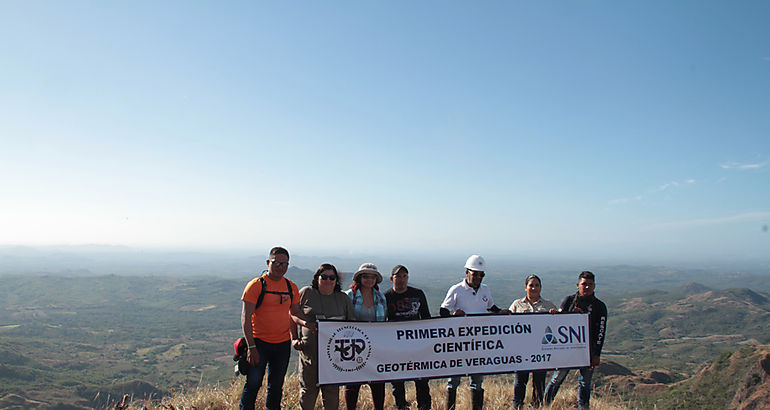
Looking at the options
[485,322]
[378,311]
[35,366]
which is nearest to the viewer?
[378,311]

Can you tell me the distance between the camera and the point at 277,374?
529cm

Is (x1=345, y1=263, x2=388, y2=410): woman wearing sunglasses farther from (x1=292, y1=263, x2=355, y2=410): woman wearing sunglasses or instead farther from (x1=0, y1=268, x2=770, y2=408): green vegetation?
(x1=0, y1=268, x2=770, y2=408): green vegetation

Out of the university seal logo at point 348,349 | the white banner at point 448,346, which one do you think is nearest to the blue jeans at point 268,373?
the white banner at point 448,346

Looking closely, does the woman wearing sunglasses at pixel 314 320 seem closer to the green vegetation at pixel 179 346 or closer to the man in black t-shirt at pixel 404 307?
the man in black t-shirt at pixel 404 307

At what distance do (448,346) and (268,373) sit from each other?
8.75 ft

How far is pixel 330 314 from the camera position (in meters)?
5.34

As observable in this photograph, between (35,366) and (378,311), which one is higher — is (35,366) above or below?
below

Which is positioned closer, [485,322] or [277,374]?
[277,374]

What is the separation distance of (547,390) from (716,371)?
1477 inches

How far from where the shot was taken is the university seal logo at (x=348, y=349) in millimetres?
5379

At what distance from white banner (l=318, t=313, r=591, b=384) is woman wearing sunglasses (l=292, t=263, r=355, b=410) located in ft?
0.36

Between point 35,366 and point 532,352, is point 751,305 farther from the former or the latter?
point 35,366

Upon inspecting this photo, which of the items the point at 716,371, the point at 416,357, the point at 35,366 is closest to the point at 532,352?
the point at 416,357

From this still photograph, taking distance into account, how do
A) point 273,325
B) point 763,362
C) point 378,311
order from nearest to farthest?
point 273,325 < point 378,311 < point 763,362
